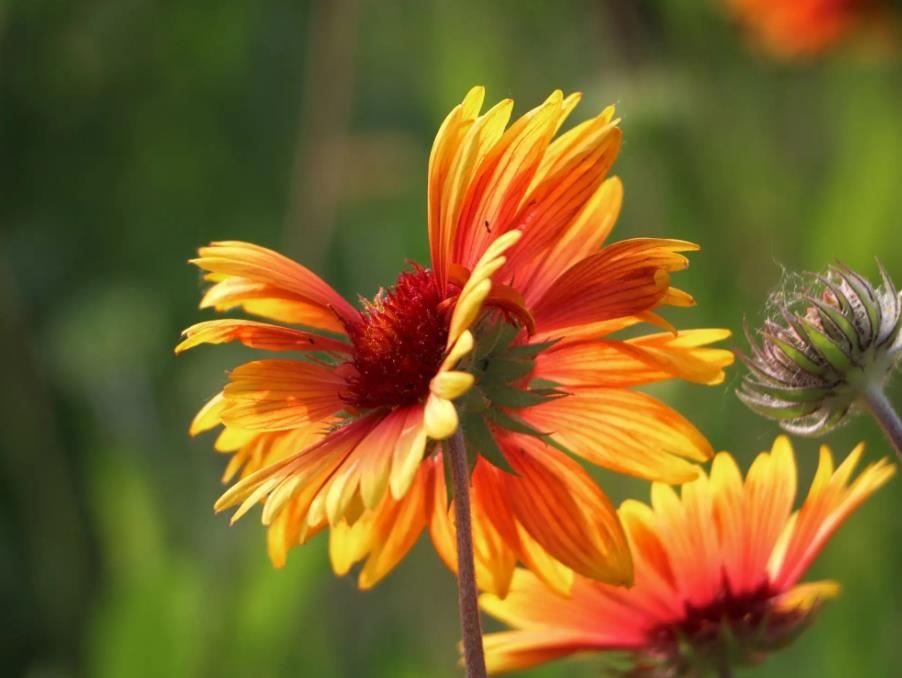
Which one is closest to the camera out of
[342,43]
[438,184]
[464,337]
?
[464,337]

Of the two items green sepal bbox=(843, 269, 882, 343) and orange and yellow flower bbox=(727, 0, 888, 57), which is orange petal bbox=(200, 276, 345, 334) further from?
orange and yellow flower bbox=(727, 0, 888, 57)

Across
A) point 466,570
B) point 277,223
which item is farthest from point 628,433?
point 277,223

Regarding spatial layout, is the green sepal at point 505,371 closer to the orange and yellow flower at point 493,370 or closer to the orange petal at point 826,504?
the orange and yellow flower at point 493,370

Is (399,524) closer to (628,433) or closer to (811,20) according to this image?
(628,433)

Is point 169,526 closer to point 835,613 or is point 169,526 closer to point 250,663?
point 250,663

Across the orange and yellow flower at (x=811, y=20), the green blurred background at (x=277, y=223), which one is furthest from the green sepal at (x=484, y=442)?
the orange and yellow flower at (x=811, y=20)

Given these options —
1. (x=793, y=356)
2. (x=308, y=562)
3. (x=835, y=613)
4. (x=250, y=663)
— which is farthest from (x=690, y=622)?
(x=250, y=663)
